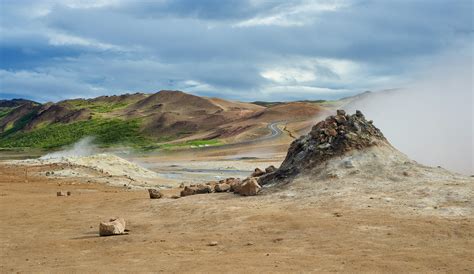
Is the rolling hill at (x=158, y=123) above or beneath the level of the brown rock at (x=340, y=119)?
above

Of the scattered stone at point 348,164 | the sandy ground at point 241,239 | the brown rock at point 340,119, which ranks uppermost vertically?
the brown rock at point 340,119

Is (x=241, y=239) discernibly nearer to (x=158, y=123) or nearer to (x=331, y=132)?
(x=331, y=132)

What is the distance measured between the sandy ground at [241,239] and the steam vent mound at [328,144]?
2190 millimetres

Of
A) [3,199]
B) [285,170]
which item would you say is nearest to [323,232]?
[285,170]

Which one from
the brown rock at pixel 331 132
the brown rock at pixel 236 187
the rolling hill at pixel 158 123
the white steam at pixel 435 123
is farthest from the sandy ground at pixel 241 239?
the rolling hill at pixel 158 123

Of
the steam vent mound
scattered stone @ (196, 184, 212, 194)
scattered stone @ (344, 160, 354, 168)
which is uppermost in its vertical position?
the steam vent mound

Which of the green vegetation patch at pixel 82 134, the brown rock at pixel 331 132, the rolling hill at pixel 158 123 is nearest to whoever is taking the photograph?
the brown rock at pixel 331 132

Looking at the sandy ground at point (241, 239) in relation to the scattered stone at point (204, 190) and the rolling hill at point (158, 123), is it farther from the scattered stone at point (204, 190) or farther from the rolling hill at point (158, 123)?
the rolling hill at point (158, 123)

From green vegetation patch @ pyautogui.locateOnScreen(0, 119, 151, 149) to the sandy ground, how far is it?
112643 millimetres

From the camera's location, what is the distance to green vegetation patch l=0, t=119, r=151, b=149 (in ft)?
450

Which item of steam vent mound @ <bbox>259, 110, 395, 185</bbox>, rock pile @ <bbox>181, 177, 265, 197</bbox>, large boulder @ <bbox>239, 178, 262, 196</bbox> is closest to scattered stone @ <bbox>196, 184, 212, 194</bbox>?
rock pile @ <bbox>181, 177, 265, 197</bbox>

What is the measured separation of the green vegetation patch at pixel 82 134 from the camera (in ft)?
450

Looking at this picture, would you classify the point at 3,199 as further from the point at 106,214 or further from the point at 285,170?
the point at 285,170

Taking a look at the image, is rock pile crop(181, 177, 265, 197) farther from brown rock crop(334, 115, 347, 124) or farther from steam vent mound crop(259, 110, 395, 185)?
brown rock crop(334, 115, 347, 124)
